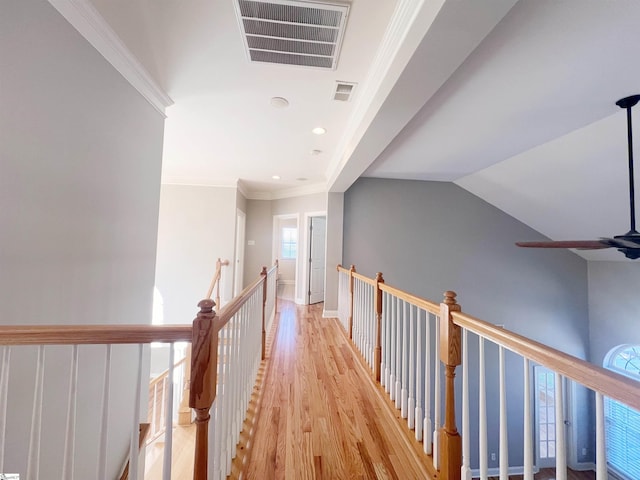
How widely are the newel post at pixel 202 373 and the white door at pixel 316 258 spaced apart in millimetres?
5036

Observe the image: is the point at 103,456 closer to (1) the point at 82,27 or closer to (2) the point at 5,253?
(2) the point at 5,253

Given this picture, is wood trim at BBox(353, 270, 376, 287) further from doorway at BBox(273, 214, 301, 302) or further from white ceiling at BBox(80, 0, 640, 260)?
doorway at BBox(273, 214, 301, 302)

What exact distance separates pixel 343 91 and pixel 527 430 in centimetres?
243

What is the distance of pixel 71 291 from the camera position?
1547mm

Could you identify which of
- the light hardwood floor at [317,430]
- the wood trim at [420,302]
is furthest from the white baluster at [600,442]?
the light hardwood floor at [317,430]

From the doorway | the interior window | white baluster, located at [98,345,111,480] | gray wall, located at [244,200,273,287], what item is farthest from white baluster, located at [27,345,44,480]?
the interior window

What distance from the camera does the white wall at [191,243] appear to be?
5.32m

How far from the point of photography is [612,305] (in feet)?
15.9

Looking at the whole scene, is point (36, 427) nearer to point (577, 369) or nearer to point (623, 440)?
point (577, 369)

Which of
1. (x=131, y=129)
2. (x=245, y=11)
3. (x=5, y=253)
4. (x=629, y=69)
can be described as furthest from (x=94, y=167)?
(x=629, y=69)

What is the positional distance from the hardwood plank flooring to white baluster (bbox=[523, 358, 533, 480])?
2.60 feet

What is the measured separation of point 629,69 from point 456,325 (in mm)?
2266

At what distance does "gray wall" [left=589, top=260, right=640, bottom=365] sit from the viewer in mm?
4508

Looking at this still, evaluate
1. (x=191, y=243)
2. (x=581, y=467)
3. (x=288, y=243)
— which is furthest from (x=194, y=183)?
(x=581, y=467)
